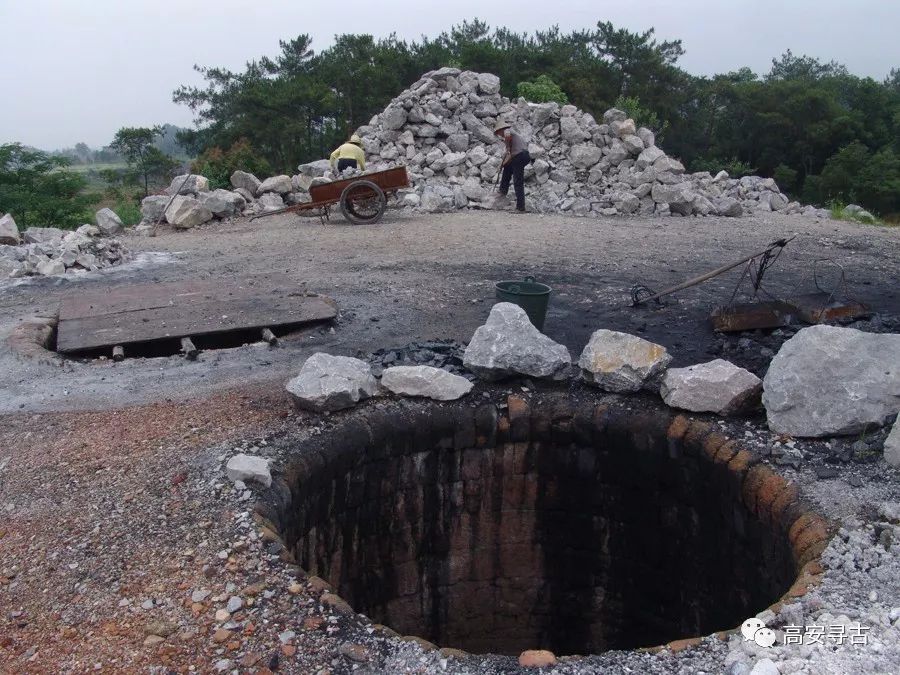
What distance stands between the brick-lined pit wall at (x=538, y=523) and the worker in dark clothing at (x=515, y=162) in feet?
27.6

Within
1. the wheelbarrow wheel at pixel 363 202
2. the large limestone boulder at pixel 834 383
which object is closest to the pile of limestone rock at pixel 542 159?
the wheelbarrow wheel at pixel 363 202

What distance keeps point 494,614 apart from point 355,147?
9.31 m

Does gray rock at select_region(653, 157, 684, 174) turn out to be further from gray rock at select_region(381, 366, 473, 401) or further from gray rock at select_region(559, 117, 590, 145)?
gray rock at select_region(381, 366, 473, 401)

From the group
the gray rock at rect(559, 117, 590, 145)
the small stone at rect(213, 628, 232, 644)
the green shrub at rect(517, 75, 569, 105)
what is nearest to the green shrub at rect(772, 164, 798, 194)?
the green shrub at rect(517, 75, 569, 105)

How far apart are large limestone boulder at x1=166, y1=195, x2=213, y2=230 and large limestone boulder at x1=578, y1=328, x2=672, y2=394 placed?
29.2ft

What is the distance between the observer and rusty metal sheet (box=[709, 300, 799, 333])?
605cm

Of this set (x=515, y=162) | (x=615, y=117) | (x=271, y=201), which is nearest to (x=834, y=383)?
(x=515, y=162)

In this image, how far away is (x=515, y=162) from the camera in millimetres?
12828

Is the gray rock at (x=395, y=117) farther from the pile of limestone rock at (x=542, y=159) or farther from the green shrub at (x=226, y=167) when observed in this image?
the green shrub at (x=226, y=167)

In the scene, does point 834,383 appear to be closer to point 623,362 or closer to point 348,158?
point 623,362

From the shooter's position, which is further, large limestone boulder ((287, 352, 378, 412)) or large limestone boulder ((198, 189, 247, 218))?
large limestone boulder ((198, 189, 247, 218))

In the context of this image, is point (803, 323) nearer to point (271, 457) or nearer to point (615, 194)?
point (271, 457)

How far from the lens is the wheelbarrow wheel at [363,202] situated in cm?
1133

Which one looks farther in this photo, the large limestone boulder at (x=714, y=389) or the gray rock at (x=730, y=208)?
the gray rock at (x=730, y=208)
